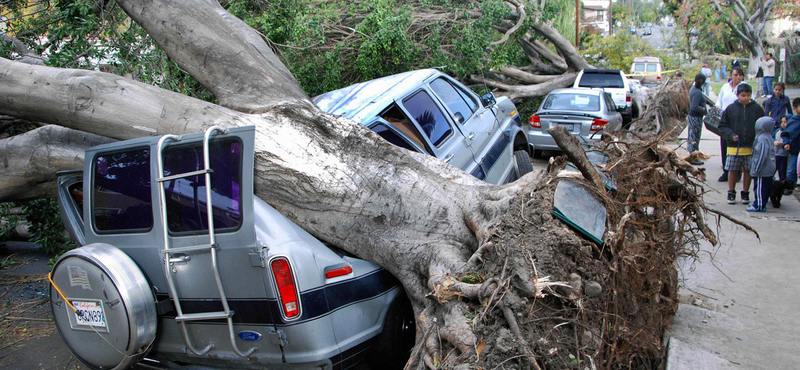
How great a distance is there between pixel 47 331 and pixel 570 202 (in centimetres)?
482

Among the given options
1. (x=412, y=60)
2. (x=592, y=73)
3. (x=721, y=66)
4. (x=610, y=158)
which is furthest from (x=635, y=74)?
(x=610, y=158)

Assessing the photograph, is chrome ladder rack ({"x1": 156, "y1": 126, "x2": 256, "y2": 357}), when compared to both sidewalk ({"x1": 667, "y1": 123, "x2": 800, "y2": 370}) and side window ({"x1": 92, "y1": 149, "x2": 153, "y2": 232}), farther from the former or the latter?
sidewalk ({"x1": 667, "y1": 123, "x2": 800, "y2": 370})

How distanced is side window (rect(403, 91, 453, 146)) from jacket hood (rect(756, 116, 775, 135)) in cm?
446

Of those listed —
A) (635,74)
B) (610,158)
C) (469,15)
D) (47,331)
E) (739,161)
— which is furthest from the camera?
(635,74)

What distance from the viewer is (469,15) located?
503 inches

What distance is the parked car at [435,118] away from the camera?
18.2 feet

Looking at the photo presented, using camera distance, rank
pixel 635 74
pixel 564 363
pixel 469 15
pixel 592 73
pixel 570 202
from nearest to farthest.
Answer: pixel 564 363, pixel 570 202, pixel 469 15, pixel 592 73, pixel 635 74

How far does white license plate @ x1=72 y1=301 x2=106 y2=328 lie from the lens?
3.54 metres

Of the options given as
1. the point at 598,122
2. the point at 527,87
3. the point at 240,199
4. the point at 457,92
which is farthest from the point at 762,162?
the point at 527,87

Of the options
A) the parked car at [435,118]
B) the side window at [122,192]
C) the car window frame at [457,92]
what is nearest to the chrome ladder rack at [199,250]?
the side window at [122,192]

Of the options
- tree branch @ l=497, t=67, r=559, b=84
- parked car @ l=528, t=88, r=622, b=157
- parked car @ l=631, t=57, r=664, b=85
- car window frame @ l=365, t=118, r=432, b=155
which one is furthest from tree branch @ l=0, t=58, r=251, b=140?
parked car @ l=631, t=57, r=664, b=85

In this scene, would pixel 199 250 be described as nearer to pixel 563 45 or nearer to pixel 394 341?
pixel 394 341

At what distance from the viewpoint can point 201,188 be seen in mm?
3461

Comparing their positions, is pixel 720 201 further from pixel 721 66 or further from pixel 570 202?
pixel 721 66
